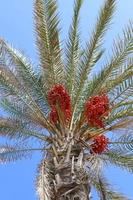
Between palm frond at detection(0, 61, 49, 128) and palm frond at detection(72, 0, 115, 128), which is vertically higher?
palm frond at detection(72, 0, 115, 128)

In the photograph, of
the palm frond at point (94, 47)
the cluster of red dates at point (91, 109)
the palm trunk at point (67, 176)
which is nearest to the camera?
the palm trunk at point (67, 176)

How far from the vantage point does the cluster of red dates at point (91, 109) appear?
1296 centimetres

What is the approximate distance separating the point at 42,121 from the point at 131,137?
236 cm

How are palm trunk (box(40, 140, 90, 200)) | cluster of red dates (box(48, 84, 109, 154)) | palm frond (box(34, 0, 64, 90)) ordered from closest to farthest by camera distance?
palm trunk (box(40, 140, 90, 200)) → cluster of red dates (box(48, 84, 109, 154)) → palm frond (box(34, 0, 64, 90))

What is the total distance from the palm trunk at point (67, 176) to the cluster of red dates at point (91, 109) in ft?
1.94

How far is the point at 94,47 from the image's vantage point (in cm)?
1470

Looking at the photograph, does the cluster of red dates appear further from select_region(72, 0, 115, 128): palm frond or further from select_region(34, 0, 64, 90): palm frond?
select_region(34, 0, 64, 90): palm frond

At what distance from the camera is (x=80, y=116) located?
13836 millimetres

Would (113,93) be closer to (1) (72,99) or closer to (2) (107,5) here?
(1) (72,99)

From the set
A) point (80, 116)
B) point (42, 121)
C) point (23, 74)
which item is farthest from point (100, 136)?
point (23, 74)

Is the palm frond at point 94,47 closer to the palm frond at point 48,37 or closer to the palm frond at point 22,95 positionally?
the palm frond at point 48,37

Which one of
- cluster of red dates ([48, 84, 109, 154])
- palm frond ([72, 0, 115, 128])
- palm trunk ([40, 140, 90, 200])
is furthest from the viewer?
palm frond ([72, 0, 115, 128])

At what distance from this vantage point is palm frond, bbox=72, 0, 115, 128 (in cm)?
1427

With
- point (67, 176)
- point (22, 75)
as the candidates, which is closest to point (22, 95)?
point (22, 75)
